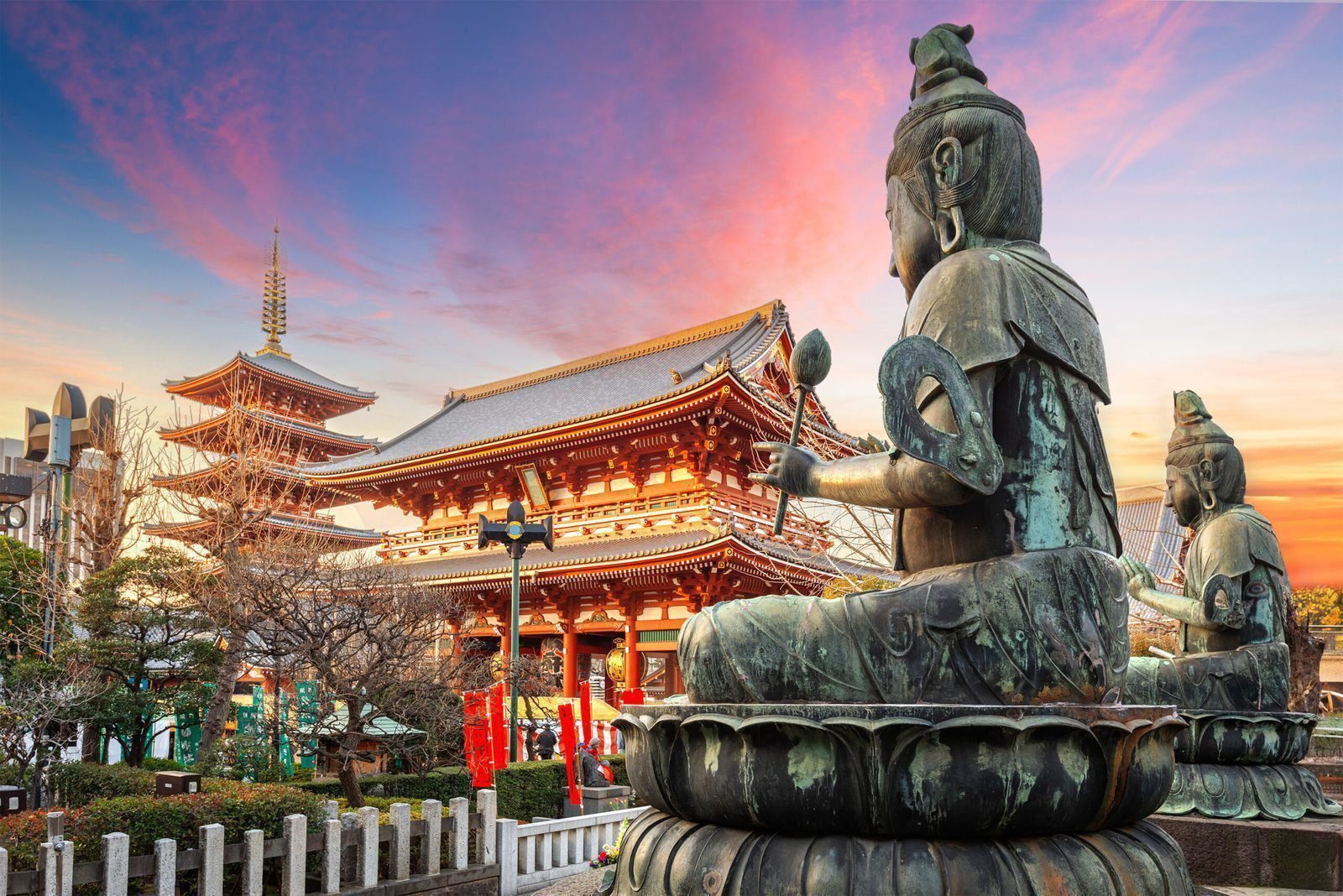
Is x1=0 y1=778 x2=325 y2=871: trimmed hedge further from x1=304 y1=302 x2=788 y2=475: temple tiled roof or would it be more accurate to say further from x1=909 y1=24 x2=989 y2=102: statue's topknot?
x1=304 y1=302 x2=788 y2=475: temple tiled roof

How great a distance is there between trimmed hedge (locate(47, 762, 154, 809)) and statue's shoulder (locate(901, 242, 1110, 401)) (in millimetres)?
8962

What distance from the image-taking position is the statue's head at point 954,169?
2.73 meters

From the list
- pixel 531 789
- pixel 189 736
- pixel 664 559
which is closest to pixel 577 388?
pixel 664 559

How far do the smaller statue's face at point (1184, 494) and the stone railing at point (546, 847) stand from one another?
472cm

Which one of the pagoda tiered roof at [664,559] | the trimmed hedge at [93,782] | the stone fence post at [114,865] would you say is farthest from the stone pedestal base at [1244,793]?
the pagoda tiered roof at [664,559]

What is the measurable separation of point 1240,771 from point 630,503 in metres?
16.6

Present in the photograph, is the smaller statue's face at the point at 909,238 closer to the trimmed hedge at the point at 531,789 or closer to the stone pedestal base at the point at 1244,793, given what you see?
the stone pedestal base at the point at 1244,793

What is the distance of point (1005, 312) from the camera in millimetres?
2445

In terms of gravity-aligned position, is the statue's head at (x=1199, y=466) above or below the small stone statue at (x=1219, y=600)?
above

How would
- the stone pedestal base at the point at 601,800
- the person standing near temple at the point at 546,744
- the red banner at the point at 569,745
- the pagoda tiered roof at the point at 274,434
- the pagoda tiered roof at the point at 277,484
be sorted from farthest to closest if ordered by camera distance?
1. the pagoda tiered roof at the point at 274,434
2. the pagoda tiered roof at the point at 277,484
3. the person standing near temple at the point at 546,744
4. the stone pedestal base at the point at 601,800
5. the red banner at the point at 569,745

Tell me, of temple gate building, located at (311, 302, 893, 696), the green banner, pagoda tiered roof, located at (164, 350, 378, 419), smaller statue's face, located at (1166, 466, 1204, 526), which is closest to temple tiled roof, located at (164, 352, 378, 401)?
pagoda tiered roof, located at (164, 350, 378, 419)

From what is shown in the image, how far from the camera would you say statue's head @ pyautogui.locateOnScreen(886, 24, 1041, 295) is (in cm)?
273

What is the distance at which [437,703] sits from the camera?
32.6ft

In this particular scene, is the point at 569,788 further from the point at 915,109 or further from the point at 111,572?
the point at 915,109
